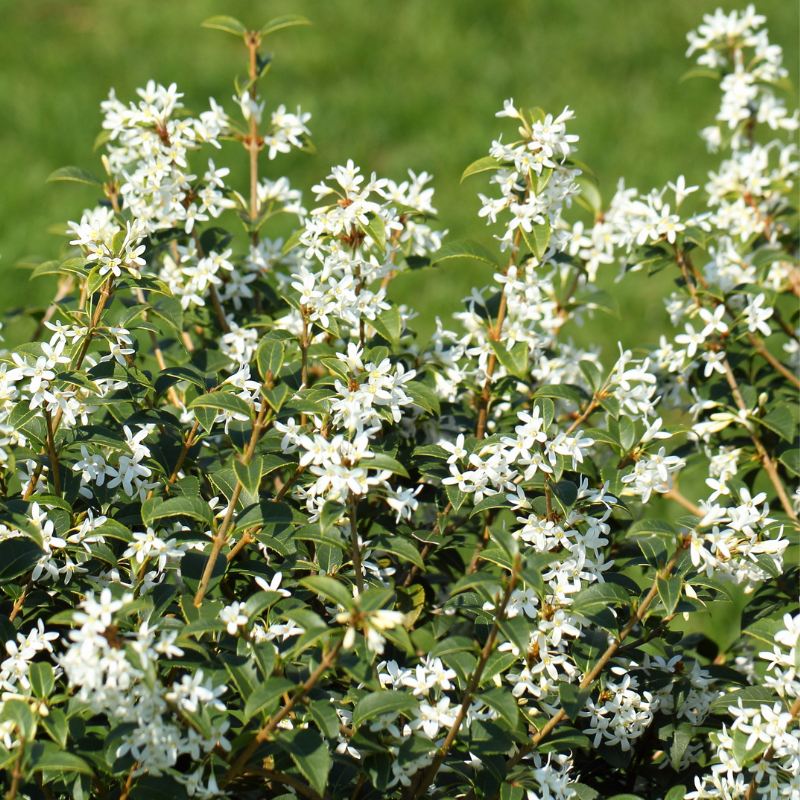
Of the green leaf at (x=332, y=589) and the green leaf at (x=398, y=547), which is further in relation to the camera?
the green leaf at (x=398, y=547)

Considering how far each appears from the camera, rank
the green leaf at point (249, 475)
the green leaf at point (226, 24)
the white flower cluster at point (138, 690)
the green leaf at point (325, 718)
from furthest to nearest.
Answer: the green leaf at point (226, 24), the green leaf at point (249, 475), the green leaf at point (325, 718), the white flower cluster at point (138, 690)

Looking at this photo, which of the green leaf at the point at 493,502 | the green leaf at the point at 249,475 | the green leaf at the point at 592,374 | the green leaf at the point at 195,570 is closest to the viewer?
the green leaf at the point at 249,475

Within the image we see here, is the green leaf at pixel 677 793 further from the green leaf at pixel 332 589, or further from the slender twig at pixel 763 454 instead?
the slender twig at pixel 763 454

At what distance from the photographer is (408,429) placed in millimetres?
2014

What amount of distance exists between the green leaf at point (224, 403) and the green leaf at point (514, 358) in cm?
63

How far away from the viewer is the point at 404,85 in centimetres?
655

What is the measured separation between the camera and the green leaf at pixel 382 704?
1.37 metres

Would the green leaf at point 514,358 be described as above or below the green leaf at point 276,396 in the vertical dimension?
above

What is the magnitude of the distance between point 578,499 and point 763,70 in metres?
1.88

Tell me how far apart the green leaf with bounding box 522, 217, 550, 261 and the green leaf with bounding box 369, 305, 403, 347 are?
0.31m

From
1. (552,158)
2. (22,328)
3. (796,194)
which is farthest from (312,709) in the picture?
(22,328)

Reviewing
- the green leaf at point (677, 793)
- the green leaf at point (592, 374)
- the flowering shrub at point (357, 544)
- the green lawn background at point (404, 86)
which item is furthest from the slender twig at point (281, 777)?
the green lawn background at point (404, 86)

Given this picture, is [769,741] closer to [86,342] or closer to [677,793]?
→ [677,793]

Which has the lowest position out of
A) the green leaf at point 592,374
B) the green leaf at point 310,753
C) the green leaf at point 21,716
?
the green leaf at point 21,716
